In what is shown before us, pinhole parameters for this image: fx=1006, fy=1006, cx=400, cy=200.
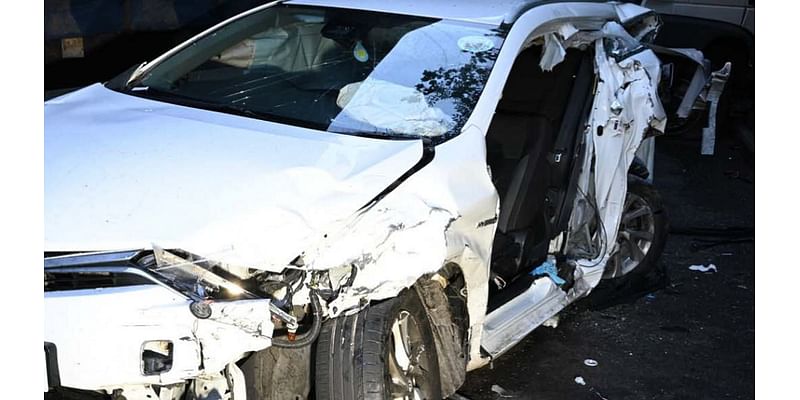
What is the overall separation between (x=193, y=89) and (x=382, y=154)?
3.85 feet

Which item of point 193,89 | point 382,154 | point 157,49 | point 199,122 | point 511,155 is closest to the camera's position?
point 382,154

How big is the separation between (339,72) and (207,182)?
1182 mm

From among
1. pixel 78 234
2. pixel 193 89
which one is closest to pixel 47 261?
pixel 78 234

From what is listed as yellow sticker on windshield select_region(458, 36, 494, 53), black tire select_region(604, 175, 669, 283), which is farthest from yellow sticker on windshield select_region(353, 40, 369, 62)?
black tire select_region(604, 175, 669, 283)

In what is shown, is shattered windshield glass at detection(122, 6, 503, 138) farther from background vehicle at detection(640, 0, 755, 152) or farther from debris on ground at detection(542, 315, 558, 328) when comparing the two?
background vehicle at detection(640, 0, 755, 152)

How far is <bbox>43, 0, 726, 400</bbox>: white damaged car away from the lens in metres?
3.03

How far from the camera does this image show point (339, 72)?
170 inches

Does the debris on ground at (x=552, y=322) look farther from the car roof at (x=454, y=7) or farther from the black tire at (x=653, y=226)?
the car roof at (x=454, y=7)

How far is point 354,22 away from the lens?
4.59 m

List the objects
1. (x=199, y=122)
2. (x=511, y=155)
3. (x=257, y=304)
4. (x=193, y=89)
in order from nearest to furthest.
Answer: (x=257, y=304) < (x=199, y=122) < (x=193, y=89) < (x=511, y=155)

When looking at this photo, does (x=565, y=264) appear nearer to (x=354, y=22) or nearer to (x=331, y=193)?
(x=354, y=22)

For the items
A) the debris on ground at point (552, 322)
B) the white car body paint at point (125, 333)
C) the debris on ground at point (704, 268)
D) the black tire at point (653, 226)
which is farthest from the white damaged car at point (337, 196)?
the debris on ground at point (704, 268)

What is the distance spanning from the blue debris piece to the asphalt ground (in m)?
0.39

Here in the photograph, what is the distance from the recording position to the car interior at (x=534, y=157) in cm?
464
